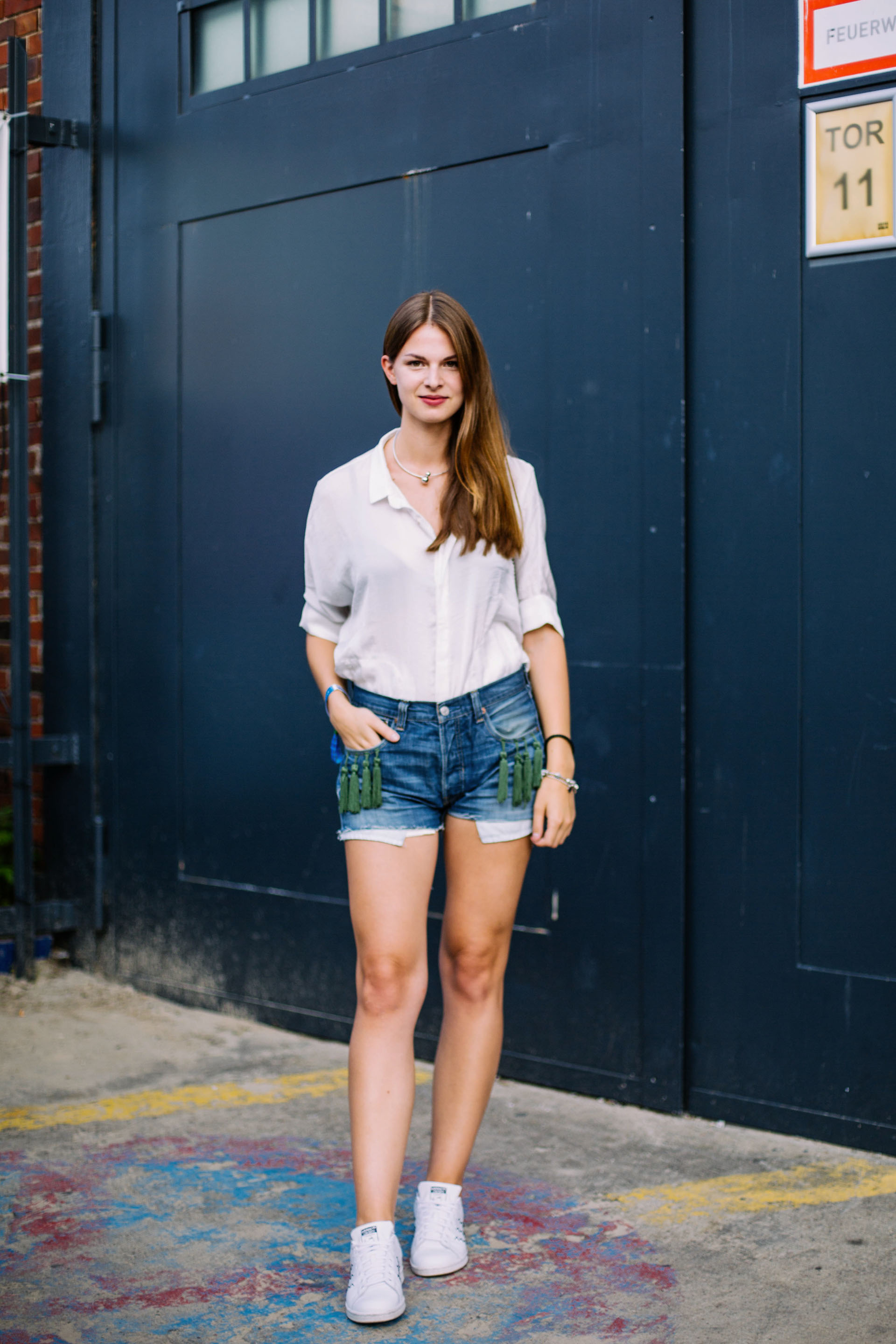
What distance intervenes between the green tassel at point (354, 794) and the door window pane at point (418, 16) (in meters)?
2.30

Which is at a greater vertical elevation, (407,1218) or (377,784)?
(377,784)

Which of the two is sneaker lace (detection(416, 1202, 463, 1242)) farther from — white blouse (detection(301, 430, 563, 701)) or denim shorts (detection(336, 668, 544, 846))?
white blouse (detection(301, 430, 563, 701))

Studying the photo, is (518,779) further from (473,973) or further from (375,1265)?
(375,1265)

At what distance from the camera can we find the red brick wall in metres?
5.02

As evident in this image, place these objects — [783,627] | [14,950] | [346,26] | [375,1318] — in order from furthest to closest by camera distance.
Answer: [14,950] → [346,26] → [783,627] → [375,1318]

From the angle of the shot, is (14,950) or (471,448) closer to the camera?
(471,448)

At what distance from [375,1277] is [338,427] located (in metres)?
2.45

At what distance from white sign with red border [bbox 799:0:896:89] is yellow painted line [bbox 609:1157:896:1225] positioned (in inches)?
95.9

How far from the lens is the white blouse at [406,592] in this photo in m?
2.76

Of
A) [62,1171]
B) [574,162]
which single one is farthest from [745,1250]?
[574,162]

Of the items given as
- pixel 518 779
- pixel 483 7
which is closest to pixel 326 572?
pixel 518 779

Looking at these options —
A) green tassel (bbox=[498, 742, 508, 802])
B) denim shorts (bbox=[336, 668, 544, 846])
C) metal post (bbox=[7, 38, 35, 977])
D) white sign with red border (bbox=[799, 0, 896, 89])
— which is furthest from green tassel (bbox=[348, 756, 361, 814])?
metal post (bbox=[7, 38, 35, 977])

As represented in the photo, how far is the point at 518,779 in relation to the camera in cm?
278

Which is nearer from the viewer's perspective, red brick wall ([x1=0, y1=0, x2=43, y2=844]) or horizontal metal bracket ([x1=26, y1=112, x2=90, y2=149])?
horizontal metal bracket ([x1=26, y1=112, x2=90, y2=149])
